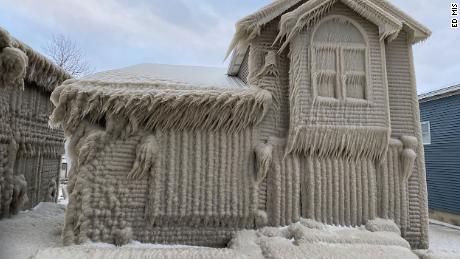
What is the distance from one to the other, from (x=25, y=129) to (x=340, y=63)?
6130mm

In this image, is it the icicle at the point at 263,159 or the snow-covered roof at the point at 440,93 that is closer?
the icicle at the point at 263,159

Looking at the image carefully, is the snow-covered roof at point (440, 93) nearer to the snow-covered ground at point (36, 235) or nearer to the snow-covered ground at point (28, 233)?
the snow-covered ground at point (36, 235)

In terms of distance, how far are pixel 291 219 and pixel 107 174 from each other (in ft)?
9.65

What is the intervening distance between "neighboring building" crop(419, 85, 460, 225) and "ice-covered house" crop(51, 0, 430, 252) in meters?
5.01

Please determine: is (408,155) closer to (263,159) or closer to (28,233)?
(263,159)

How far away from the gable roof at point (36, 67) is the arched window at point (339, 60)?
15.4 feet

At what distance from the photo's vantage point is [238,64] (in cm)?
575

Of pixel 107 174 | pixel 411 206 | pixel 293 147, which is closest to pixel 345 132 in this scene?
pixel 293 147

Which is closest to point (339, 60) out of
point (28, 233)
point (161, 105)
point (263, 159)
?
point (263, 159)

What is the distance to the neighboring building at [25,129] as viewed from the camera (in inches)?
165

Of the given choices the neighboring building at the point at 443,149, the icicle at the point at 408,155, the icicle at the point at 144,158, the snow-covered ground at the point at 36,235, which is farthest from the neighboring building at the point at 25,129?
the neighboring building at the point at 443,149

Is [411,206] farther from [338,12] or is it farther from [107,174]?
[107,174]

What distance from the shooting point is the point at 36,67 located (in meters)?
5.31

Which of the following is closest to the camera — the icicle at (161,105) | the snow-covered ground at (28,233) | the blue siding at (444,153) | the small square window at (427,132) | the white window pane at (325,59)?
the snow-covered ground at (28,233)
